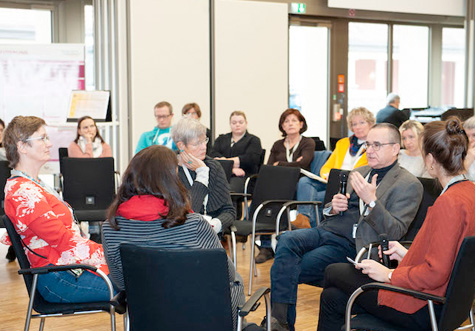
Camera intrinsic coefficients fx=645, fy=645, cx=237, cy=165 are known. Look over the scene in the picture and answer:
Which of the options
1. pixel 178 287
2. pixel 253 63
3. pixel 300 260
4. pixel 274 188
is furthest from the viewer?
pixel 253 63

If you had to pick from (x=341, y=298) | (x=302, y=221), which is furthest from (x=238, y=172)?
(x=341, y=298)

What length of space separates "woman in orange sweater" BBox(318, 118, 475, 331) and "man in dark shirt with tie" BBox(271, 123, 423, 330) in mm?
475

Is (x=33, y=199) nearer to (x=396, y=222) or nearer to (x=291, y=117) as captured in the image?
(x=396, y=222)

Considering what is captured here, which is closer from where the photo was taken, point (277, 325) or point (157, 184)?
point (157, 184)

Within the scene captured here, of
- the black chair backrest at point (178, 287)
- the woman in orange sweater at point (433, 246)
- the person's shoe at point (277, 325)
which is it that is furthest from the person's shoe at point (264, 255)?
the black chair backrest at point (178, 287)

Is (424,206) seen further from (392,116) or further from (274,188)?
(392,116)

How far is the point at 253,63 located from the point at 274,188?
15.9 feet

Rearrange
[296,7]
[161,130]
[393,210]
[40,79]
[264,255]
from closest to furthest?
[393,210] → [264,255] → [161,130] → [40,79] → [296,7]

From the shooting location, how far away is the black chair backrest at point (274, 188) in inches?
202

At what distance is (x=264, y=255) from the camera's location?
5938mm

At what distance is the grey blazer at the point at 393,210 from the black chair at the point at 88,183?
9.50 ft

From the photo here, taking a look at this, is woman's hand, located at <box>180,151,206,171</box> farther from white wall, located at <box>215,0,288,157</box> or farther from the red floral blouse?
white wall, located at <box>215,0,288,157</box>

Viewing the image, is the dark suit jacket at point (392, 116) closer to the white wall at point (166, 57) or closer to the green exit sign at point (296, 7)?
the green exit sign at point (296, 7)

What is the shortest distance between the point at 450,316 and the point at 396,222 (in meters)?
0.94
